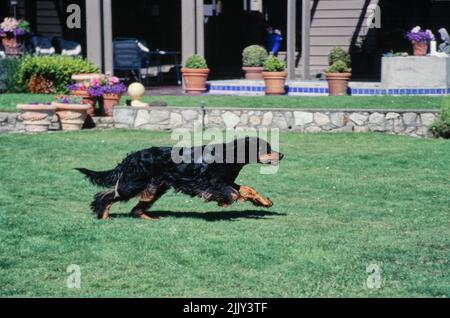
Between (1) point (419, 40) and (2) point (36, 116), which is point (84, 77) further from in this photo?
(1) point (419, 40)

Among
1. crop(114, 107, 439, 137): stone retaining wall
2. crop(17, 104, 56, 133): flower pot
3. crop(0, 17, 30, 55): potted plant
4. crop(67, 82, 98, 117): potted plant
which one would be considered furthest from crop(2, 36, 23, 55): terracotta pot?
crop(114, 107, 439, 137): stone retaining wall

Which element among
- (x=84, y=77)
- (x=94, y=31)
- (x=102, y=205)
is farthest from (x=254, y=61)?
(x=102, y=205)

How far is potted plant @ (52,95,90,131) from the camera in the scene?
1630cm

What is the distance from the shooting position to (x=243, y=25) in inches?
1001

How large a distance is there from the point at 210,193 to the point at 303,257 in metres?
1.42

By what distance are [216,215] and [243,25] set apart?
54.1 ft

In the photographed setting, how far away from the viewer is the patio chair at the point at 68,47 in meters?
23.5

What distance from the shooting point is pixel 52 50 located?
22781 millimetres

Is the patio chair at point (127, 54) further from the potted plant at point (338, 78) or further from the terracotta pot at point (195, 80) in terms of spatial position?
the potted plant at point (338, 78)

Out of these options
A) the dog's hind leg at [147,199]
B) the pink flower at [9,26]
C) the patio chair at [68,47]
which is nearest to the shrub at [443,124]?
the dog's hind leg at [147,199]

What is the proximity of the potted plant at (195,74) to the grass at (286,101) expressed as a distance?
107cm

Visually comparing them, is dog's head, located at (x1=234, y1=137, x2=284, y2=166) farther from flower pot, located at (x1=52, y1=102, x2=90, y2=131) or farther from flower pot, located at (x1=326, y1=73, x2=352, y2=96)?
flower pot, located at (x1=326, y1=73, x2=352, y2=96)
